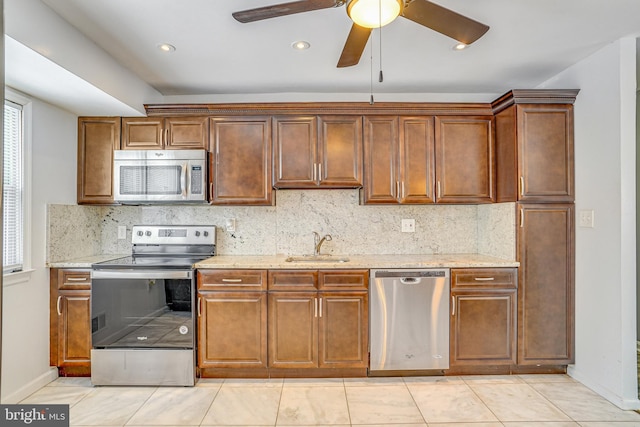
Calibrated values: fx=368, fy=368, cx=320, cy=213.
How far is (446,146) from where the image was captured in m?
3.21

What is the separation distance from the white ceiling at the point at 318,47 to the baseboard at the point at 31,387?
2119 mm

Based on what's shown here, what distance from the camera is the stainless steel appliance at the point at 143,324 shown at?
2.81m

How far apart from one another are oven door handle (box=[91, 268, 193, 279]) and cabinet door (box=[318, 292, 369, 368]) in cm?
110

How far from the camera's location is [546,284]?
114 inches

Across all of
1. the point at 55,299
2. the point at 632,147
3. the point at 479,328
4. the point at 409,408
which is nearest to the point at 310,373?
the point at 409,408

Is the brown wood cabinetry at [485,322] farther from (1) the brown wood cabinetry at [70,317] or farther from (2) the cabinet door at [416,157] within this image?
(1) the brown wood cabinetry at [70,317]

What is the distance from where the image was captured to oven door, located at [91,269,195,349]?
9.28 feet

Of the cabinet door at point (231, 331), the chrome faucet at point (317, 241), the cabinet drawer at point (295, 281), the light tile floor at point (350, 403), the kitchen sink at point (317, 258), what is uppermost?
the chrome faucet at point (317, 241)

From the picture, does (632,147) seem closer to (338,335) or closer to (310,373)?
(338,335)

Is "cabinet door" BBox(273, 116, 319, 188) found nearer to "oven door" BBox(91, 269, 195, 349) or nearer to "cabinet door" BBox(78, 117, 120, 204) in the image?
"oven door" BBox(91, 269, 195, 349)

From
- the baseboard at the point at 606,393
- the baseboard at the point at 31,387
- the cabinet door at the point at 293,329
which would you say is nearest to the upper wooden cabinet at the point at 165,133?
the cabinet door at the point at 293,329

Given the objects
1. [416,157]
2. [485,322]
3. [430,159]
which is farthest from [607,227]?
[416,157]

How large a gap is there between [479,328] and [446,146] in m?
1.53

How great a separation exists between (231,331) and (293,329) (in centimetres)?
49
